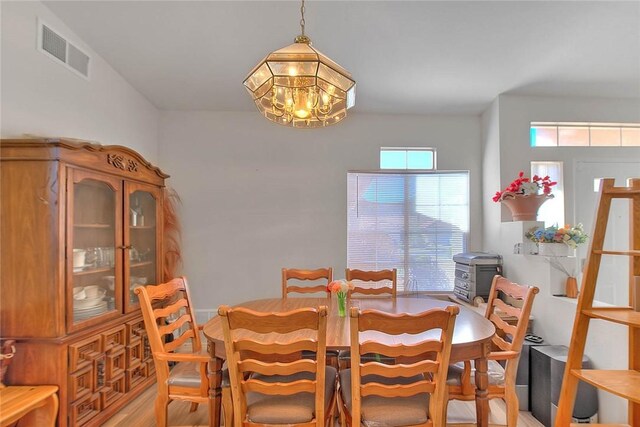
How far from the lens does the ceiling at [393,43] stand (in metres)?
2.25

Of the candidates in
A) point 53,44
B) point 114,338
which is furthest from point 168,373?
point 53,44

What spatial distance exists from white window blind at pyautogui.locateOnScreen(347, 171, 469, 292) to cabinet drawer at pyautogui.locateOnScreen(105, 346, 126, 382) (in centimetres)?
226

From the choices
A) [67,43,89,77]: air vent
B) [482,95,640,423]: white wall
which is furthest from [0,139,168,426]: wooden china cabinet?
[482,95,640,423]: white wall

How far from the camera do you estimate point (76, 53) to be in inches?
96.3

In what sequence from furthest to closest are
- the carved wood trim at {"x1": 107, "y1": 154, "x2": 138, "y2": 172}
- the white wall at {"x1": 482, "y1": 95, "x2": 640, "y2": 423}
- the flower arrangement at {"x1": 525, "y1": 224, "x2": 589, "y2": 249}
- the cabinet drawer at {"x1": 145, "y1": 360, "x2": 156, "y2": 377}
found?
1. the white wall at {"x1": 482, "y1": 95, "x2": 640, "y2": 423}
2. the cabinet drawer at {"x1": 145, "y1": 360, "x2": 156, "y2": 377}
3. the flower arrangement at {"x1": 525, "y1": 224, "x2": 589, "y2": 249}
4. the carved wood trim at {"x1": 107, "y1": 154, "x2": 138, "y2": 172}

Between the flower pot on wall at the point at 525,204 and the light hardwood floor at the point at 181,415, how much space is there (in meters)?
1.53

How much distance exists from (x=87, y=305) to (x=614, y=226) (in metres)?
4.51

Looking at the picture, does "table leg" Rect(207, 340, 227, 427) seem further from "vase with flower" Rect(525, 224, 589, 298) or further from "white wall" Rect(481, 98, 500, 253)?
"white wall" Rect(481, 98, 500, 253)

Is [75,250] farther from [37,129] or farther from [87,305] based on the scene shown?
[37,129]

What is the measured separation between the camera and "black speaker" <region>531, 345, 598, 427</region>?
2.02 meters

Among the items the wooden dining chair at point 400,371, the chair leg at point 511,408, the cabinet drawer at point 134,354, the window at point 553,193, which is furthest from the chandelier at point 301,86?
the window at point 553,193

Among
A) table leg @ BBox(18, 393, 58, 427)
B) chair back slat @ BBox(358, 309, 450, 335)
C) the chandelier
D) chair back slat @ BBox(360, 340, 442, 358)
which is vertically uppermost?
the chandelier

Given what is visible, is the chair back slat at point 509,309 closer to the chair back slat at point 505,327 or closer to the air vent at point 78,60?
the chair back slat at point 505,327

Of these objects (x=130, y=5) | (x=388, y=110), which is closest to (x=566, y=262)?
(x=388, y=110)
